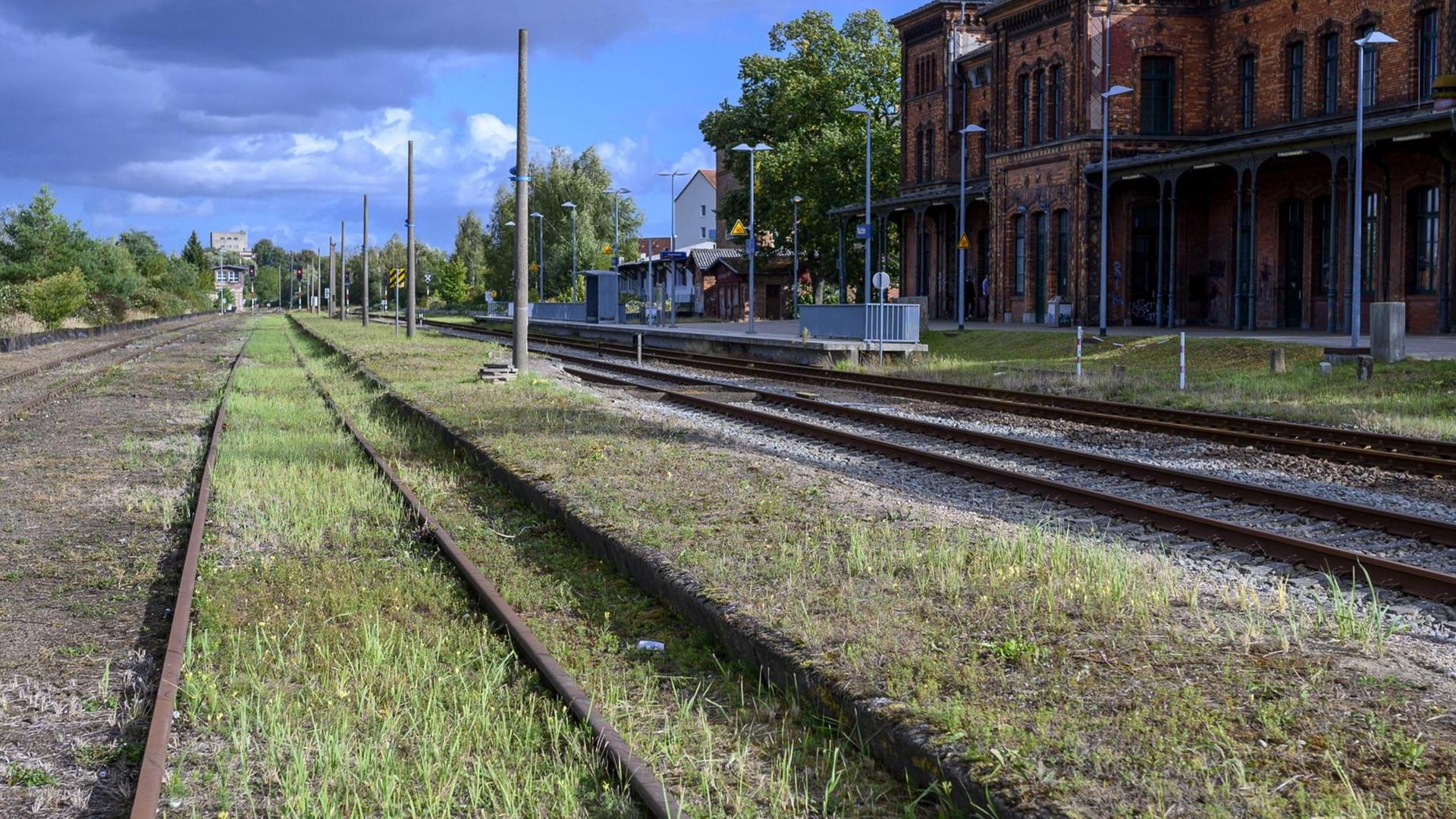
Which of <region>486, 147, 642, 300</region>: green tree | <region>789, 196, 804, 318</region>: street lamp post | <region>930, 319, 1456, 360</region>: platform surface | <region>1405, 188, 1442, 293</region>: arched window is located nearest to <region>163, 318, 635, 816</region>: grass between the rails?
<region>930, 319, 1456, 360</region>: platform surface

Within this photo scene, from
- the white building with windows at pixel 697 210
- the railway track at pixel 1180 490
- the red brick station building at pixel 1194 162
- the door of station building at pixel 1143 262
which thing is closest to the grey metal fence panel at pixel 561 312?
the red brick station building at pixel 1194 162

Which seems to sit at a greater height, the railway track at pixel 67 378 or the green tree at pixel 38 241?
the green tree at pixel 38 241

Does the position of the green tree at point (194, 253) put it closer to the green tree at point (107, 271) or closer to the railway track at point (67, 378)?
the green tree at point (107, 271)

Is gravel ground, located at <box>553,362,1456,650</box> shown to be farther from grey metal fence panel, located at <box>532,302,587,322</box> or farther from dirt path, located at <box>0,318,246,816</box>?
grey metal fence panel, located at <box>532,302,587,322</box>

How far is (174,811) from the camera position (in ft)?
15.3

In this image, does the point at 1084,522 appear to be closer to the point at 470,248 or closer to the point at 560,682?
the point at 560,682

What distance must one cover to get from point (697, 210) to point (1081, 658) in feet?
453

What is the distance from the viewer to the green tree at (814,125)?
65.1m

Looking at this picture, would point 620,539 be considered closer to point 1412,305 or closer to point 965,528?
point 965,528

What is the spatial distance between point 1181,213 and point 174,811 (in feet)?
133

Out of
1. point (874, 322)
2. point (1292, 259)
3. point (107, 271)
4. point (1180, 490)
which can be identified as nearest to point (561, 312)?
point (107, 271)

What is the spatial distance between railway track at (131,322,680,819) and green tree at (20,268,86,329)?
49.2m

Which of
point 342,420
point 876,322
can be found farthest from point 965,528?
point 876,322

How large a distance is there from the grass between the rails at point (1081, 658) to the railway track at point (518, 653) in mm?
1006
